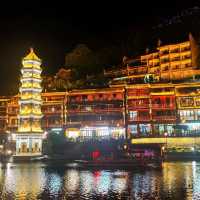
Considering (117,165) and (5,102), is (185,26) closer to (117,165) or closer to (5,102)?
(5,102)

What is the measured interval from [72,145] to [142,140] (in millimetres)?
15356

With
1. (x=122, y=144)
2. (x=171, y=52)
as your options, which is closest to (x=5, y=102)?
(x=122, y=144)

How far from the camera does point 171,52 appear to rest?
96812 millimetres

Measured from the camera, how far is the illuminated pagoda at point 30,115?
227 ft

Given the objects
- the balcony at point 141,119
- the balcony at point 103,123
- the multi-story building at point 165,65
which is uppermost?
the multi-story building at point 165,65

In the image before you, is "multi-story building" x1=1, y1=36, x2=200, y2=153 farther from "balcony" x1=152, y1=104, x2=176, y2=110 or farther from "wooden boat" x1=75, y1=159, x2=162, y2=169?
"wooden boat" x1=75, y1=159, x2=162, y2=169

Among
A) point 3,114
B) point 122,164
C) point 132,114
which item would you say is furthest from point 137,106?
point 3,114

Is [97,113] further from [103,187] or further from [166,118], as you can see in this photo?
[103,187]

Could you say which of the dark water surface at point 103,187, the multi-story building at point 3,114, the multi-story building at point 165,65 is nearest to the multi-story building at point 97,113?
the multi-story building at point 165,65

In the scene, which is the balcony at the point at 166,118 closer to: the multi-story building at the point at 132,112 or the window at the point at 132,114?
the multi-story building at the point at 132,112

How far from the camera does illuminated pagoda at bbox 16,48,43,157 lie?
69.1m

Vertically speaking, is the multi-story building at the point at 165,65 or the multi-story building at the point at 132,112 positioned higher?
the multi-story building at the point at 165,65

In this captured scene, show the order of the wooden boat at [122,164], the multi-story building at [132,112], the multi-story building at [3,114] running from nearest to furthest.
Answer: the wooden boat at [122,164], the multi-story building at [132,112], the multi-story building at [3,114]

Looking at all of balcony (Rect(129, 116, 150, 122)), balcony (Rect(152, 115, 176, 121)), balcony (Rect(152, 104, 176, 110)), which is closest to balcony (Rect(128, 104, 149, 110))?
balcony (Rect(152, 104, 176, 110))
